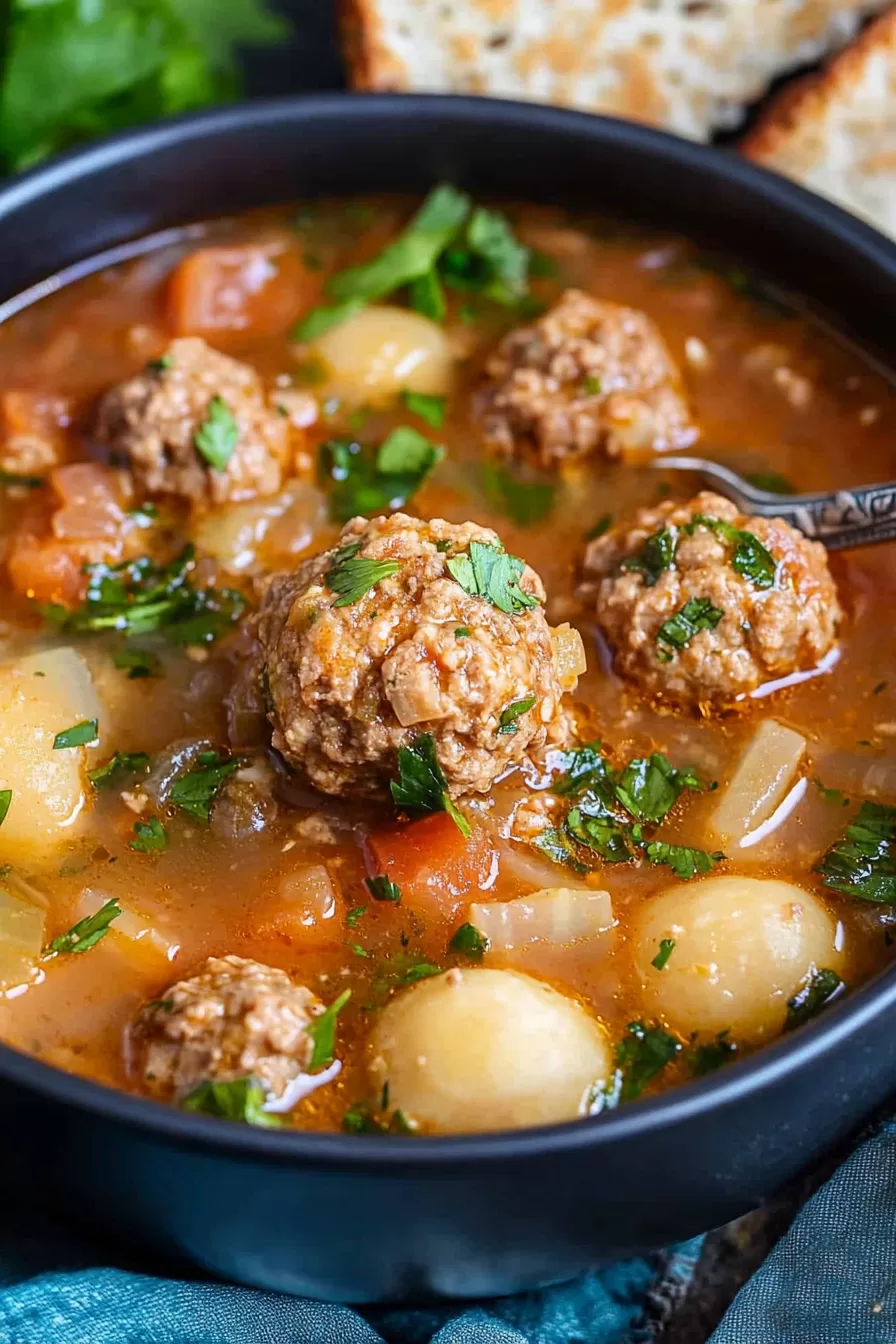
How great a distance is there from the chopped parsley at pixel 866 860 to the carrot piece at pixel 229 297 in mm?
2301

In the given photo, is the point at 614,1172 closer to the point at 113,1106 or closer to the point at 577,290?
the point at 113,1106

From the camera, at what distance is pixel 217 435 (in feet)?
13.3

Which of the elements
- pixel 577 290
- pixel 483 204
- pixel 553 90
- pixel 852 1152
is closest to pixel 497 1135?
pixel 852 1152

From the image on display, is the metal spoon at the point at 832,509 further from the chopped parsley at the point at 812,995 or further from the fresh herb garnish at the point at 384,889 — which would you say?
the fresh herb garnish at the point at 384,889

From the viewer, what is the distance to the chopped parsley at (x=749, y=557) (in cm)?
370

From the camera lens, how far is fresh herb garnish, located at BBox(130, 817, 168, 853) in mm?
3492

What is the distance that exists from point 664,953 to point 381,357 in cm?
201

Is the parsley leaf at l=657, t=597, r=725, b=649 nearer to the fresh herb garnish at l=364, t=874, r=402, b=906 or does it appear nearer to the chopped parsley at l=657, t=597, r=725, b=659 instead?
the chopped parsley at l=657, t=597, r=725, b=659

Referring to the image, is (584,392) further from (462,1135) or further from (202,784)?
(462,1135)

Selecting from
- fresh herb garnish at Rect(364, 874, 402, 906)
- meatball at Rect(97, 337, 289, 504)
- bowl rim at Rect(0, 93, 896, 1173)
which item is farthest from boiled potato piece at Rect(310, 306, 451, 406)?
bowl rim at Rect(0, 93, 896, 1173)

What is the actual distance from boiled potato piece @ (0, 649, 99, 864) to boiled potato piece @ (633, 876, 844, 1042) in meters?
1.33

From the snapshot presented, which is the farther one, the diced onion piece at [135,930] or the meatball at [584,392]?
the meatball at [584,392]

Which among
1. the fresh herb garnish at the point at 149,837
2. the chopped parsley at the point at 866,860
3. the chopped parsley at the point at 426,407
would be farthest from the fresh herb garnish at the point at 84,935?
the chopped parsley at the point at 426,407

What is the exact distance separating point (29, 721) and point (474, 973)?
121 cm
